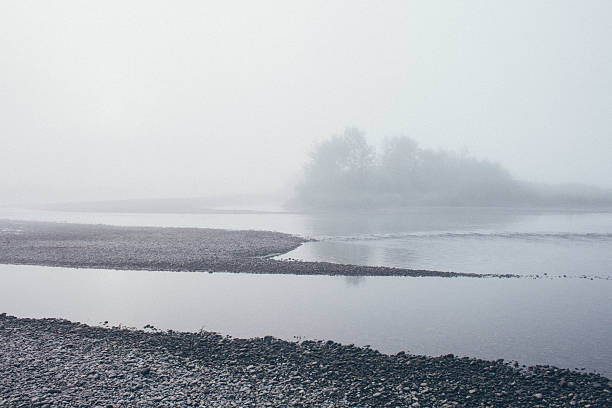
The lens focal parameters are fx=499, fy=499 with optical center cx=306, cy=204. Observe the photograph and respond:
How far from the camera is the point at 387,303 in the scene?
2094 cm

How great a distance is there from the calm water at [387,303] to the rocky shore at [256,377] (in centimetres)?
154

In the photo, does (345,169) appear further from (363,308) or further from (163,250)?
(363,308)

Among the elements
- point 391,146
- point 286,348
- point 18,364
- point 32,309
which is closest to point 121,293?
point 32,309

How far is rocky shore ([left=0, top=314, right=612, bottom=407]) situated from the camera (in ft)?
A: 37.0

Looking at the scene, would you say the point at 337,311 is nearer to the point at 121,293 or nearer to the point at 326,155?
the point at 121,293

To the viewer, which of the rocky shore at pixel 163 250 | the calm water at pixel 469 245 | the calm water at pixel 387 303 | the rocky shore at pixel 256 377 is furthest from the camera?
the calm water at pixel 469 245

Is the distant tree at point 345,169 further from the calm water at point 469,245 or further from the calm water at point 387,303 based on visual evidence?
the calm water at point 387,303

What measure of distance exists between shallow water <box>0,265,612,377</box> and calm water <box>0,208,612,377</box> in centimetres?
5

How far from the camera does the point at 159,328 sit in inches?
683

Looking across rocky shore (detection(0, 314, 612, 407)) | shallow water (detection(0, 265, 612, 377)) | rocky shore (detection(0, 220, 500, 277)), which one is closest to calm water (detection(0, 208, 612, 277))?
rocky shore (detection(0, 220, 500, 277))

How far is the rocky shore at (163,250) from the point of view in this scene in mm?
28953

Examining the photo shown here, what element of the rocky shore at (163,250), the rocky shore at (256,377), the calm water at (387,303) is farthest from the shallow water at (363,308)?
the rocky shore at (163,250)

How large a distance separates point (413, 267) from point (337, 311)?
1094 cm

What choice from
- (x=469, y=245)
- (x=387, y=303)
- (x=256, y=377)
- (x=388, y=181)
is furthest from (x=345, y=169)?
(x=256, y=377)
